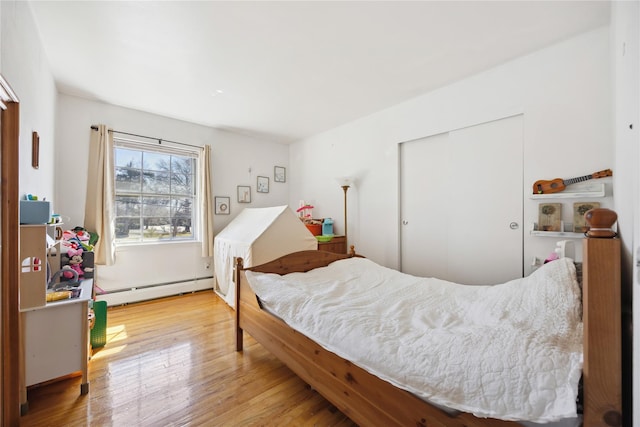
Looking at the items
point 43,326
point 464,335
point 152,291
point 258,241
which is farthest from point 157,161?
point 464,335

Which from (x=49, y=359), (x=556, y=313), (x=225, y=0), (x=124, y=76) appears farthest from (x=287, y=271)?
(x=124, y=76)

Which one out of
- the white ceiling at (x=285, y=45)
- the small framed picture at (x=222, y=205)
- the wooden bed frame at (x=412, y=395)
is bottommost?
the wooden bed frame at (x=412, y=395)

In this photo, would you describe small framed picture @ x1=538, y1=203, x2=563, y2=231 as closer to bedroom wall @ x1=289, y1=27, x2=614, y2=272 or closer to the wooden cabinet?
bedroom wall @ x1=289, y1=27, x2=614, y2=272

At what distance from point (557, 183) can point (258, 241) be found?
269 centimetres

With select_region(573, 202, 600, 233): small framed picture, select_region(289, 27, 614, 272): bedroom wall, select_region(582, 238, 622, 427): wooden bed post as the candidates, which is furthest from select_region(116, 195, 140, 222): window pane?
select_region(573, 202, 600, 233): small framed picture

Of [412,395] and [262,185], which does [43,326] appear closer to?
[412,395]

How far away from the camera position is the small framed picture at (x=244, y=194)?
426 centimetres

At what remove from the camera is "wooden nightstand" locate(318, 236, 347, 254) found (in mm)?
3578

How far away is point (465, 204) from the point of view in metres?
2.59

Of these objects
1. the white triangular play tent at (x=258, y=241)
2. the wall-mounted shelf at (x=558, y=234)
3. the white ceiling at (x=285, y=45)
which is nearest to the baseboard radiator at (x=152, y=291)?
the white triangular play tent at (x=258, y=241)

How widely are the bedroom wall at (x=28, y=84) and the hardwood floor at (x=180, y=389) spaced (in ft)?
4.43

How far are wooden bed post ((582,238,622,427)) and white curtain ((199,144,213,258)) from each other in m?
3.84

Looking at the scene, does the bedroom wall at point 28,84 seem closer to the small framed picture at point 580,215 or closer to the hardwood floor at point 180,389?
the hardwood floor at point 180,389

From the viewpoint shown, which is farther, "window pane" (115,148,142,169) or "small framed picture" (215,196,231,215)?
"small framed picture" (215,196,231,215)
